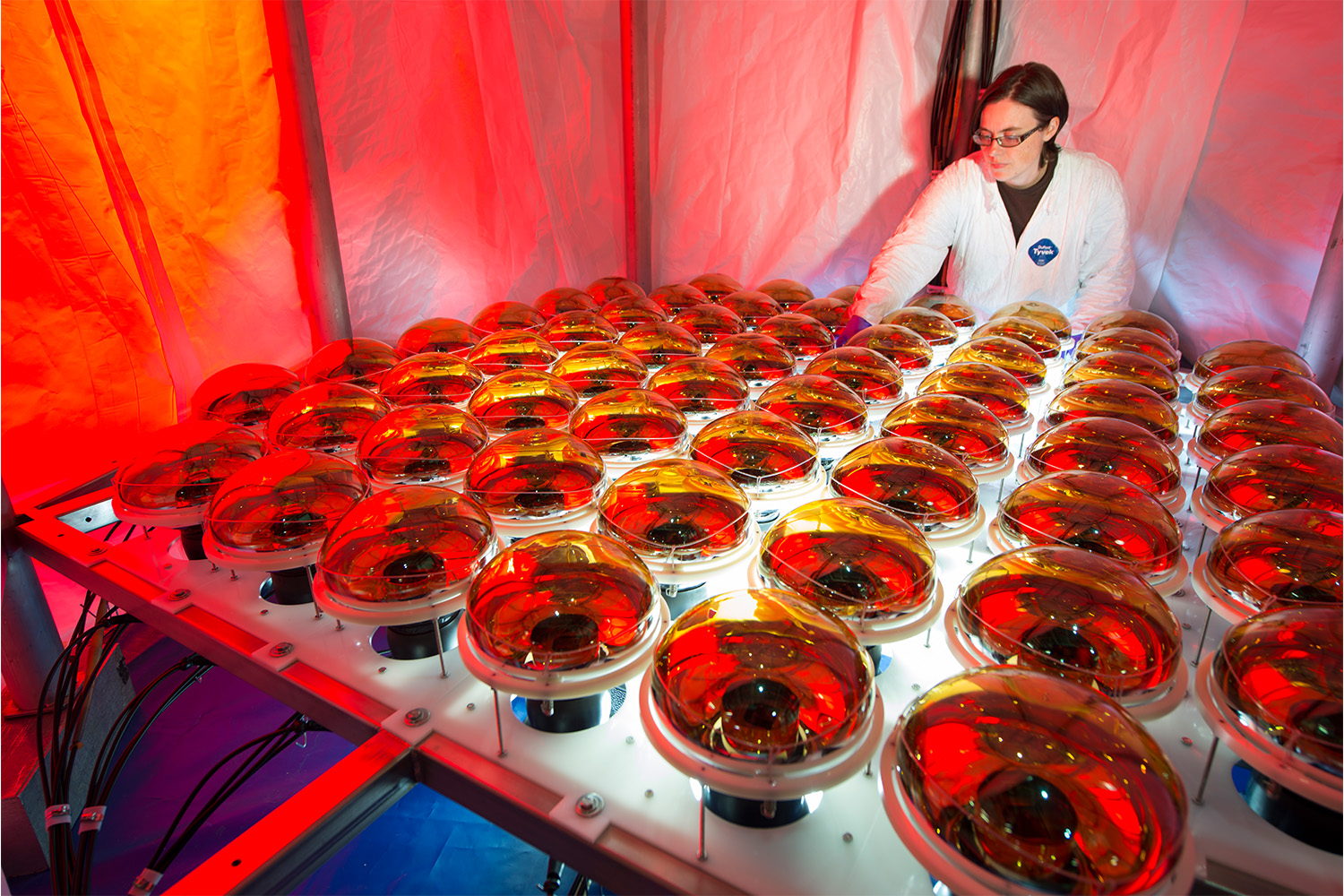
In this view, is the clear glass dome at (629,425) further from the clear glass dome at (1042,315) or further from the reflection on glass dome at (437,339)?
the clear glass dome at (1042,315)

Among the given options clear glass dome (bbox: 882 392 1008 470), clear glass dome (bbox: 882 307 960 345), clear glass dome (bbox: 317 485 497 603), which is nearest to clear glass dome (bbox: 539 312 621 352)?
clear glass dome (bbox: 882 307 960 345)

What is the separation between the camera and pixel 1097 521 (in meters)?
0.92

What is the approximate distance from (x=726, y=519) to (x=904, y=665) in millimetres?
274

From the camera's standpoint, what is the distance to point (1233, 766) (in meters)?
0.73

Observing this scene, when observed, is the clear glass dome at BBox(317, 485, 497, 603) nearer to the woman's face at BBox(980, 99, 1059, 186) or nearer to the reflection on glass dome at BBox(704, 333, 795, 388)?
the reflection on glass dome at BBox(704, 333, 795, 388)

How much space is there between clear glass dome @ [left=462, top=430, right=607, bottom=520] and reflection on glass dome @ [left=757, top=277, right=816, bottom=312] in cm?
134

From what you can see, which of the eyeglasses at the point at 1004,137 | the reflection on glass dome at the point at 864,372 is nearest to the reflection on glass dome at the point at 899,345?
the reflection on glass dome at the point at 864,372

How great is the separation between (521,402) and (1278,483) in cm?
120

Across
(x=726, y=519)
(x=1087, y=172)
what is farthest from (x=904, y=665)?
(x=1087, y=172)

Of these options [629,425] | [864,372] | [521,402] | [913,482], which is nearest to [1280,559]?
[913,482]

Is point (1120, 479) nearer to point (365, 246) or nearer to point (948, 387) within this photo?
point (948, 387)

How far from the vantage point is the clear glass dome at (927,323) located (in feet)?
6.08

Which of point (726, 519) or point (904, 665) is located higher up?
point (726, 519)

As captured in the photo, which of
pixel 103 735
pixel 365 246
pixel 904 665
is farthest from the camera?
pixel 365 246
